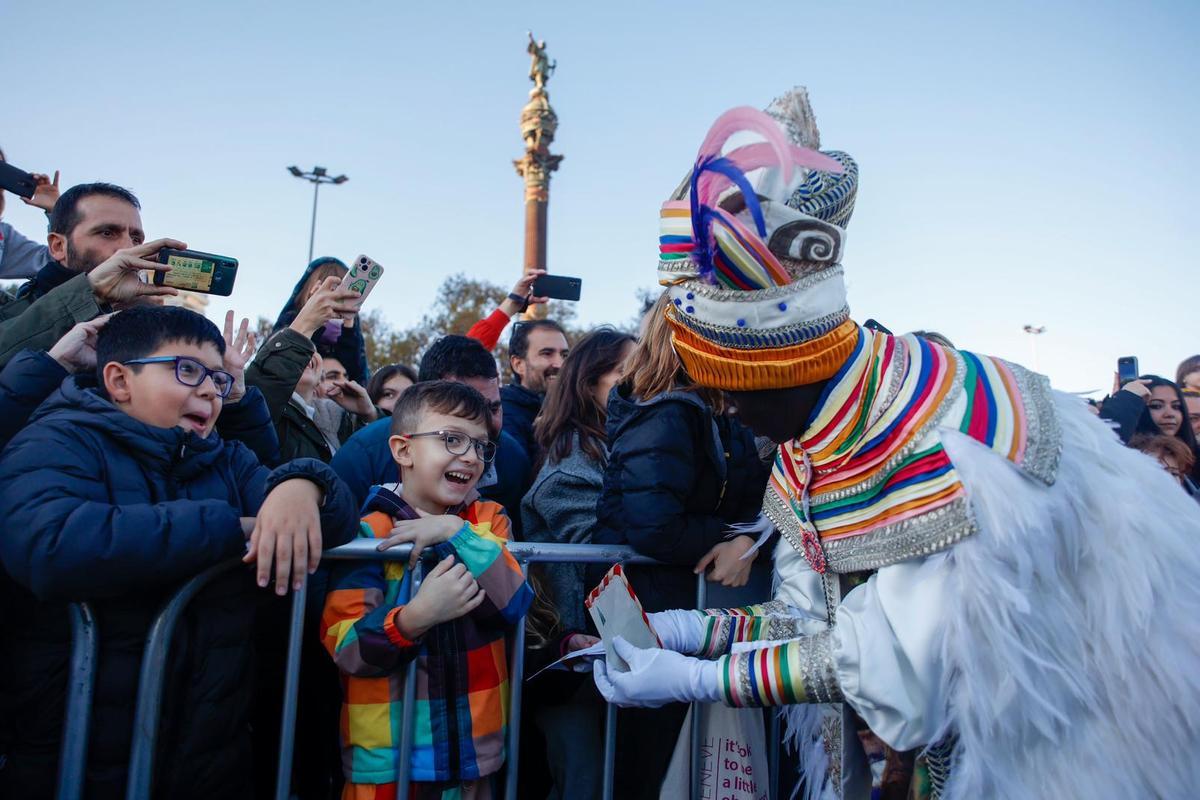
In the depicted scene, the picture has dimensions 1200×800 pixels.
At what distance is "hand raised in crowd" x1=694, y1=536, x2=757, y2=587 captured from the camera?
9.50ft

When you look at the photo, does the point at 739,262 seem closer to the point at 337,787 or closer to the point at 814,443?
the point at 814,443

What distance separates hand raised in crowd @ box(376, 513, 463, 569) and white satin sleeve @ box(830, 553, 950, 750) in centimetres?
113

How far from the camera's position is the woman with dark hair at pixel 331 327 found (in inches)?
168

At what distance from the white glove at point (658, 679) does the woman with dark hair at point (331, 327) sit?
2.42 metres

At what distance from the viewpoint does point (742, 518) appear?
3.16m

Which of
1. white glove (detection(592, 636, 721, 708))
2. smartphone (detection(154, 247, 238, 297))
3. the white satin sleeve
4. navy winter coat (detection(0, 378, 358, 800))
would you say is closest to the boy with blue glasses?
navy winter coat (detection(0, 378, 358, 800))

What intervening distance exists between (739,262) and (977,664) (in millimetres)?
1045

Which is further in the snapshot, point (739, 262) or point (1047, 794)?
point (739, 262)

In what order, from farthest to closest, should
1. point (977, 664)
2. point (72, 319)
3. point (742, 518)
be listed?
1. point (742, 518)
2. point (72, 319)
3. point (977, 664)

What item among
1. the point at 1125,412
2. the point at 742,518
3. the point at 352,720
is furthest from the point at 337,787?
the point at 1125,412

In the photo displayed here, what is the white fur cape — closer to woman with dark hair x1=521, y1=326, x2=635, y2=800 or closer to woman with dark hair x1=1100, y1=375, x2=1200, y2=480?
woman with dark hair x1=521, y1=326, x2=635, y2=800

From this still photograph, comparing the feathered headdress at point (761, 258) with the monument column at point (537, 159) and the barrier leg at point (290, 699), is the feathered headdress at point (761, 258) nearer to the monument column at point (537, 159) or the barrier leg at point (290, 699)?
the barrier leg at point (290, 699)

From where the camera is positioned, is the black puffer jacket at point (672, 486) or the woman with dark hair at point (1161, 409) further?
the woman with dark hair at point (1161, 409)

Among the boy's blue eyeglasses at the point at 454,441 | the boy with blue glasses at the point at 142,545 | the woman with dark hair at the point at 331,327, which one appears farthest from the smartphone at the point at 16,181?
the boy's blue eyeglasses at the point at 454,441
